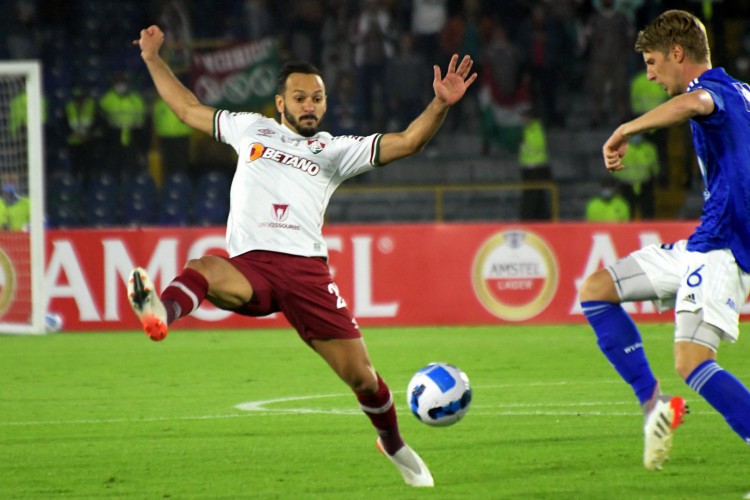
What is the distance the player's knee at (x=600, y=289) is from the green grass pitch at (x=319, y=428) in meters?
0.82

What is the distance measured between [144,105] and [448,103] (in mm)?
15888

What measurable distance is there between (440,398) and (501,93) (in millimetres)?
14708

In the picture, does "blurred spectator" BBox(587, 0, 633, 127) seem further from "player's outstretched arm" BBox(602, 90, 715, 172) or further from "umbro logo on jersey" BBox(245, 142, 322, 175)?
"player's outstretched arm" BBox(602, 90, 715, 172)

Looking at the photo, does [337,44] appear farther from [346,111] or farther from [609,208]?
[609,208]

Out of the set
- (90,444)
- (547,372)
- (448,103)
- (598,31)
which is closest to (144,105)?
(598,31)

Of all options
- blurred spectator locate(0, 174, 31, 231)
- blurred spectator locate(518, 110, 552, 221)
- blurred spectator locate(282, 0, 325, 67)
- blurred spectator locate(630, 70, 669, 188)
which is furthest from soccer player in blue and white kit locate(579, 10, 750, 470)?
blurred spectator locate(282, 0, 325, 67)

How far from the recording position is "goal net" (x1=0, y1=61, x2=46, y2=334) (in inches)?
540

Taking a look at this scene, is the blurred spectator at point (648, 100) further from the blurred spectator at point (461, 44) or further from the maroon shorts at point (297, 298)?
the maroon shorts at point (297, 298)

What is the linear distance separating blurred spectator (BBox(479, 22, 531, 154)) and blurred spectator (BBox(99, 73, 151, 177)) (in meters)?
5.37

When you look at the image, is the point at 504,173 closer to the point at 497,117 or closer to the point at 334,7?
the point at 497,117

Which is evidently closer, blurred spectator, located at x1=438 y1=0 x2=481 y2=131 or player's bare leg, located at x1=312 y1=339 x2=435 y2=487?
player's bare leg, located at x1=312 y1=339 x2=435 y2=487

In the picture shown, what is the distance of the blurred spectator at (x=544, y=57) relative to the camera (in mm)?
21031

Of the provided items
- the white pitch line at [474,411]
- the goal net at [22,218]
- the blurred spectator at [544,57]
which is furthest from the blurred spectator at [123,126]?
the white pitch line at [474,411]

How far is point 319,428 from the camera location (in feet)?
26.7
